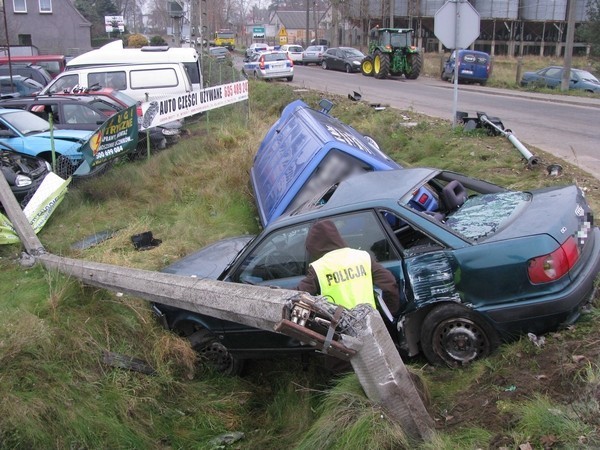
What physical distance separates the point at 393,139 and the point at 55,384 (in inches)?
338

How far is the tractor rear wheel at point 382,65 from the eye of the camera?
29.5 meters

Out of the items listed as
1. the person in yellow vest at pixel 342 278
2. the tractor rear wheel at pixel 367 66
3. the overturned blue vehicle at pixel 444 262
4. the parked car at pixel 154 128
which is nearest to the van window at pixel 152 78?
the parked car at pixel 154 128

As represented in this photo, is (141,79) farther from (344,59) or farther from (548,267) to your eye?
Answer: (344,59)

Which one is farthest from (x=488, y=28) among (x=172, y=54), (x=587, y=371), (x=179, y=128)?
(x=587, y=371)

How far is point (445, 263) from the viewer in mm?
4199

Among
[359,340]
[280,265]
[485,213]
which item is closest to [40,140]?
[280,265]

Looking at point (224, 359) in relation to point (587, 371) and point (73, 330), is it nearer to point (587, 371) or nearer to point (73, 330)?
point (73, 330)

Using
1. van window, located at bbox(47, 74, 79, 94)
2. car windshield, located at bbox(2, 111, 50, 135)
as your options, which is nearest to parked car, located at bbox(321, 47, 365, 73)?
van window, located at bbox(47, 74, 79, 94)

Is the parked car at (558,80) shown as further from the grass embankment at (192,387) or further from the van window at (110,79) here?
the grass embankment at (192,387)

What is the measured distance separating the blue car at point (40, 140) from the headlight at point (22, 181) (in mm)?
1068

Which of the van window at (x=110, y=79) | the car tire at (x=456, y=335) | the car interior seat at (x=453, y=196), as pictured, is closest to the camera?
the car tire at (x=456, y=335)

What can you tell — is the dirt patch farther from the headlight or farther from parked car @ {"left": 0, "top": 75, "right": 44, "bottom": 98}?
parked car @ {"left": 0, "top": 75, "right": 44, "bottom": 98}

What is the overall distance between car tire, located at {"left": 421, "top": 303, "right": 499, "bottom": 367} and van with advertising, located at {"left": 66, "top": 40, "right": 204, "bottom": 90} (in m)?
13.8

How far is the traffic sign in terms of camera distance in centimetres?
1071
